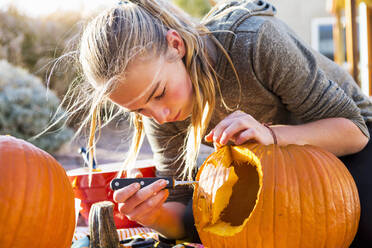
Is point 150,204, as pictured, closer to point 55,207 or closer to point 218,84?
point 55,207

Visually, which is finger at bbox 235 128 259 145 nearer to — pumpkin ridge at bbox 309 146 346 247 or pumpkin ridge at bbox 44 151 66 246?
pumpkin ridge at bbox 309 146 346 247

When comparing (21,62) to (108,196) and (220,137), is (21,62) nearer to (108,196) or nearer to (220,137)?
(108,196)

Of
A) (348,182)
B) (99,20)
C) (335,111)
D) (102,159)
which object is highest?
(99,20)

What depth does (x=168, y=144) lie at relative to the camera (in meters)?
1.88

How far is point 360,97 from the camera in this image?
1.73 meters

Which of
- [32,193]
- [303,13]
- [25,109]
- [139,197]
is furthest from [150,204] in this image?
[303,13]

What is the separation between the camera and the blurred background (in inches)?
192

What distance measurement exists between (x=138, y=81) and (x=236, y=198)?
19.7 inches

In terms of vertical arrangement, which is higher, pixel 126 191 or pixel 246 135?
pixel 246 135

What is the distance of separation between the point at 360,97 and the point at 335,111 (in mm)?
344

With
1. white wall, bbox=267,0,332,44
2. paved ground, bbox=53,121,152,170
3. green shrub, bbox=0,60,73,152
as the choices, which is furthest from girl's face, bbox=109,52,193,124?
white wall, bbox=267,0,332,44

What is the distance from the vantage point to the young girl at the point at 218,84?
1285mm

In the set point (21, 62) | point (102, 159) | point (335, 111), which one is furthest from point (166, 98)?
point (21, 62)

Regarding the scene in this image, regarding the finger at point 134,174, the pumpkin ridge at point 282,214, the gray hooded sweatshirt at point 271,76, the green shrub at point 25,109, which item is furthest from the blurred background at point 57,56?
the pumpkin ridge at point 282,214
